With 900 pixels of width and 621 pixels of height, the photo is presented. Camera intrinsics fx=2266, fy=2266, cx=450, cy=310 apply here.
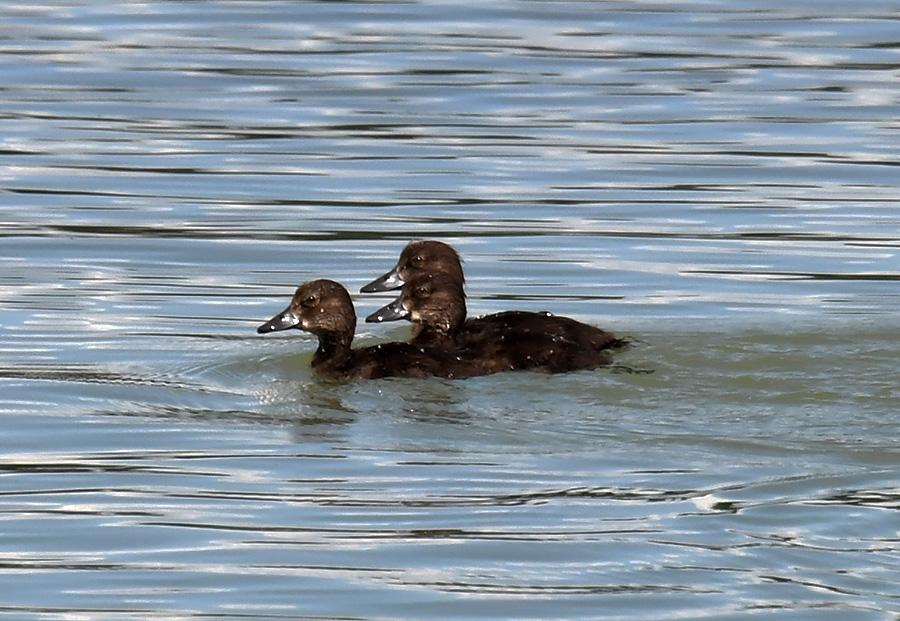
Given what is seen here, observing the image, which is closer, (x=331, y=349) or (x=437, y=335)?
(x=331, y=349)

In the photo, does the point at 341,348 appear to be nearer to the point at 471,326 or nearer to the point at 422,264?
the point at 471,326

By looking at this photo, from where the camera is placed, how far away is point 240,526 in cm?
785

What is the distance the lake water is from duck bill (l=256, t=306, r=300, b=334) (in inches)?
8.5

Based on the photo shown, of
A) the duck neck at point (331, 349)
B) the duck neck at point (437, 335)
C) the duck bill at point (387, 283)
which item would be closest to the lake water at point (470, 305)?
the duck neck at point (331, 349)

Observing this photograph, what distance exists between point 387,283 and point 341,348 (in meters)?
0.90

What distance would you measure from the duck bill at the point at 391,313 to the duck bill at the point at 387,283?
0.95 feet

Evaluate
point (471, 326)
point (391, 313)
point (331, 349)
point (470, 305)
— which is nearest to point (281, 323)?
point (331, 349)

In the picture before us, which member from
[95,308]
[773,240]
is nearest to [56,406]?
[95,308]

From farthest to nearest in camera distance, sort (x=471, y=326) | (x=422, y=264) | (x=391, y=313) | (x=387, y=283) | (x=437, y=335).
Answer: (x=387, y=283), (x=422, y=264), (x=391, y=313), (x=437, y=335), (x=471, y=326)

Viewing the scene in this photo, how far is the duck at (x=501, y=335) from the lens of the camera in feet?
33.9

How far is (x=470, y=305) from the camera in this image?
1261 cm

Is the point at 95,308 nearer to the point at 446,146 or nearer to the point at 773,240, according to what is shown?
the point at 773,240

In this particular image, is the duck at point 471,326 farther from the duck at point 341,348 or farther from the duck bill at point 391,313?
the duck at point 341,348

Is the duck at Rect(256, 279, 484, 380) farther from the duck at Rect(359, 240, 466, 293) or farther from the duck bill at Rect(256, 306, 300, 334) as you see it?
the duck at Rect(359, 240, 466, 293)
